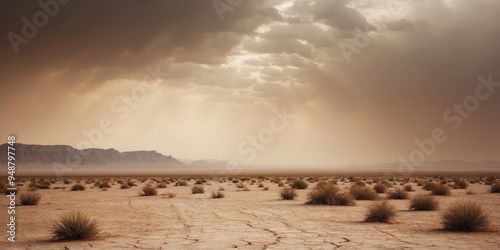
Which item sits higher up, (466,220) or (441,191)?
(466,220)

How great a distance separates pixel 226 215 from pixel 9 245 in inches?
313

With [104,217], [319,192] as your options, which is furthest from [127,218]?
[319,192]

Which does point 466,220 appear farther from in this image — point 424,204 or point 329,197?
point 329,197

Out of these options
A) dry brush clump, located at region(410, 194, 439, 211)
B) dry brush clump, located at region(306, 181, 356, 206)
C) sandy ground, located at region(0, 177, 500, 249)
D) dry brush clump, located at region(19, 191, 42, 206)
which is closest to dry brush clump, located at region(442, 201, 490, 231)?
sandy ground, located at region(0, 177, 500, 249)

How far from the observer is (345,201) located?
67.1 feet

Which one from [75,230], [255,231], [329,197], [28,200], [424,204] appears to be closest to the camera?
[75,230]

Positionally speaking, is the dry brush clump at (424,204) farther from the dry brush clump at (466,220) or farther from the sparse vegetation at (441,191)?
the sparse vegetation at (441,191)

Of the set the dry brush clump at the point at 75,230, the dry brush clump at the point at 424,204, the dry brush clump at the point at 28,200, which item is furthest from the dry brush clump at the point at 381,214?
the dry brush clump at the point at 28,200

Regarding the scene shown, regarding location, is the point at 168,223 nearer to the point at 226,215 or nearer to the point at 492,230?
the point at 226,215

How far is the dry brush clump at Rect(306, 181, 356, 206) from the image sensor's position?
20484 millimetres

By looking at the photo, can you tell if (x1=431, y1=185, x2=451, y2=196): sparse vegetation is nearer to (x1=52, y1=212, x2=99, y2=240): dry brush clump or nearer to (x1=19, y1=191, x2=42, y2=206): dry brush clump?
(x1=52, y1=212, x2=99, y2=240): dry brush clump

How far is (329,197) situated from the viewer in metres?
21.0

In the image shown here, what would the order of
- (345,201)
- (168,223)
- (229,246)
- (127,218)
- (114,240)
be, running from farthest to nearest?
1. (345,201)
2. (127,218)
3. (168,223)
4. (114,240)
5. (229,246)

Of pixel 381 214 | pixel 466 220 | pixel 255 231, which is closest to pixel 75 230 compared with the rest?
pixel 255 231
